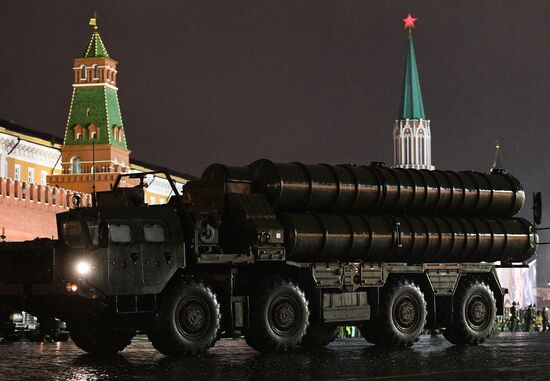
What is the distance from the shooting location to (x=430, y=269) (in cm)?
2606

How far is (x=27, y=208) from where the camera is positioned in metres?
70.6

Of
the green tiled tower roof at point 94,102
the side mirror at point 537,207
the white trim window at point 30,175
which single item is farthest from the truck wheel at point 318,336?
the green tiled tower roof at point 94,102

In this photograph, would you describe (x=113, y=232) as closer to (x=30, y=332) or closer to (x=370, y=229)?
(x=370, y=229)

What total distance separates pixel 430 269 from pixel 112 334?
658 centimetres

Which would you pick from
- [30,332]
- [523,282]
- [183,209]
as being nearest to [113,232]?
[183,209]

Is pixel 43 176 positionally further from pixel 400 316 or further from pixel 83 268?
pixel 83 268

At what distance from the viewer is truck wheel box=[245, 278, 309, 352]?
75.4 ft

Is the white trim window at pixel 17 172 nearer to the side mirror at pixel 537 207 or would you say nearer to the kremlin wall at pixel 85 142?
the kremlin wall at pixel 85 142

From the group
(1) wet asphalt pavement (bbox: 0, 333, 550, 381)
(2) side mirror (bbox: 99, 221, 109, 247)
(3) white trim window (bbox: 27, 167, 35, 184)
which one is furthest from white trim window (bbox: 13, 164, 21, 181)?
(2) side mirror (bbox: 99, 221, 109, 247)

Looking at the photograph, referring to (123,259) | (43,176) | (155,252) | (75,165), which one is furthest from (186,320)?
(75,165)

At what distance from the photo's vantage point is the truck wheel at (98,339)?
75.6 ft

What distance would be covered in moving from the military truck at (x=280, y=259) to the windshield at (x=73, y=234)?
0.02m

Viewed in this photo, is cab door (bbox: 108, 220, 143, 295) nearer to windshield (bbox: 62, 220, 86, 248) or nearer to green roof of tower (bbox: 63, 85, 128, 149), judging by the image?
windshield (bbox: 62, 220, 86, 248)

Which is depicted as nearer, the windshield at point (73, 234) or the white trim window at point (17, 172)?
the windshield at point (73, 234)
